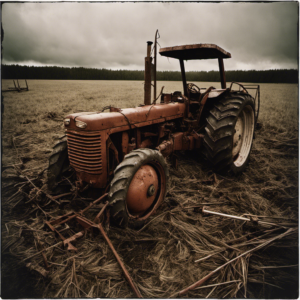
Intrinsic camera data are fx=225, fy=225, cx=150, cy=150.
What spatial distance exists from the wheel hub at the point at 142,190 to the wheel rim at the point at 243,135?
2.46m

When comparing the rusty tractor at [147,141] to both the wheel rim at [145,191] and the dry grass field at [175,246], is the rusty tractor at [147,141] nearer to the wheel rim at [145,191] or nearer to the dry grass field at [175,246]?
the wheel rim at [145,191]

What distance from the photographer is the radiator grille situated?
270 centimetres

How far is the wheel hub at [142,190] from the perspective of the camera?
2588 millimetres

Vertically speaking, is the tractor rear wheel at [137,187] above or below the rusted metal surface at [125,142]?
below

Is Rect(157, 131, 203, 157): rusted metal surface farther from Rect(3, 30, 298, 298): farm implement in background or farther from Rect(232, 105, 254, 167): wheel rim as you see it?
Rect(232, 105, 254, 167): wheel rim

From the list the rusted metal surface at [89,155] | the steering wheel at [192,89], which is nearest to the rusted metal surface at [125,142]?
the rusted metal surface at [89,155]

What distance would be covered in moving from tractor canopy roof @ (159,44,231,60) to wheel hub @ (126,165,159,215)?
2.18m

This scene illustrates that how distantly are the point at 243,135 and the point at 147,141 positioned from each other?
2.40 meters

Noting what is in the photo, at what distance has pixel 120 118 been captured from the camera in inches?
116

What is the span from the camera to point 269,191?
3719 mm

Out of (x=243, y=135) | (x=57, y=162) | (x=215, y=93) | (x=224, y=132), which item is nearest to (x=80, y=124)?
(x=57, y=162)

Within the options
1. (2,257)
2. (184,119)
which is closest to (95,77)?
(184,119)

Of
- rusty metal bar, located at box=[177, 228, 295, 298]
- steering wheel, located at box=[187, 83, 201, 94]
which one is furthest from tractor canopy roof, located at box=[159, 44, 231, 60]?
rusty metal bar, located at box=[177, 228, 295, 298]

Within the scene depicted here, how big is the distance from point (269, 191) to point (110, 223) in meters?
2.66
